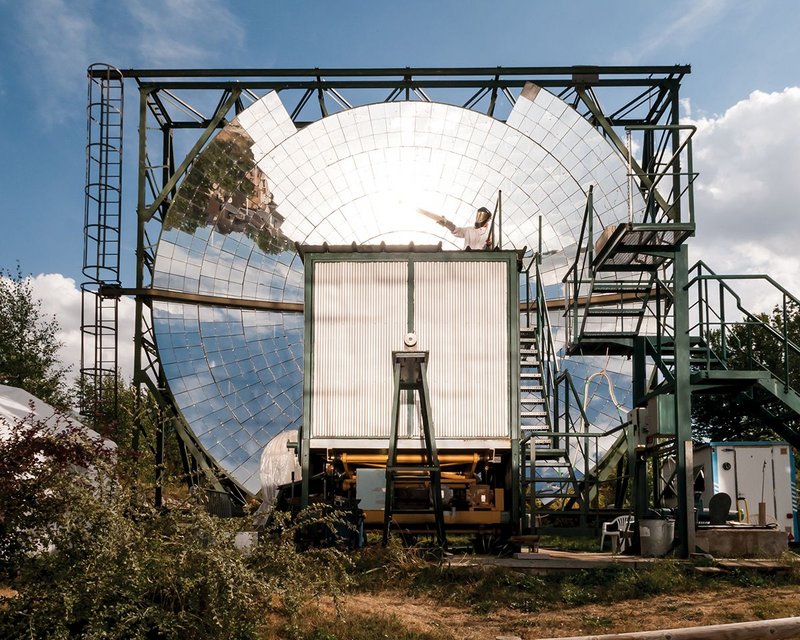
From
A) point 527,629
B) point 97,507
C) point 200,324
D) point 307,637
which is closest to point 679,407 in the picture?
point 527,629

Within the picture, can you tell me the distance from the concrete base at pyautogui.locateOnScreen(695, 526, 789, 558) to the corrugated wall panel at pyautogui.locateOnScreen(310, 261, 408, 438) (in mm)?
5266

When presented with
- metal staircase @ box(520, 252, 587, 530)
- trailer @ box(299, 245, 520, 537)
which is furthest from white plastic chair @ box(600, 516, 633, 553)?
trailer @ box(299, 245, 520, 537)

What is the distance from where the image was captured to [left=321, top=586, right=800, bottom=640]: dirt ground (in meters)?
11.3

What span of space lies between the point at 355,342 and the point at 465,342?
1.84 m

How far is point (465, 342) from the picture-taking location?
17.8 m

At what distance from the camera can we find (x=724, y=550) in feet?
51.7

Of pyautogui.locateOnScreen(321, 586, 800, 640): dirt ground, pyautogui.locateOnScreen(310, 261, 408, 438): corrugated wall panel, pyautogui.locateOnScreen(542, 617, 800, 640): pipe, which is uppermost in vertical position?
pyautogui.locateOnScreen(310, 261, 408, 438): corrugated wall panel

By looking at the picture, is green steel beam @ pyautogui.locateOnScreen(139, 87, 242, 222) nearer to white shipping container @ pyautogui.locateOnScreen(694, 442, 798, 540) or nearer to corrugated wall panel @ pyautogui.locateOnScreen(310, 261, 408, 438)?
corrugated wall panel @ pyautogui.locateOnScreen(310, 261, 408, 438)

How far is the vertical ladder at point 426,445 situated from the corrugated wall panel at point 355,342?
0.65 meters

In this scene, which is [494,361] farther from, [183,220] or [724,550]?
[183,220]

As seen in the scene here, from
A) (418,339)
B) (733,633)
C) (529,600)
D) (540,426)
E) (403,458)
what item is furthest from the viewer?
(540,426)

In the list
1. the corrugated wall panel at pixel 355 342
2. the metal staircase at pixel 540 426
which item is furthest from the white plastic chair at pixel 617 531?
the corrugated wall panel at pixel 355 342

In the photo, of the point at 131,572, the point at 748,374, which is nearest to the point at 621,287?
the point at 748,374

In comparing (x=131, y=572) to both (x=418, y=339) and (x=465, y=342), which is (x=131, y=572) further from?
(x=465, y=342)
